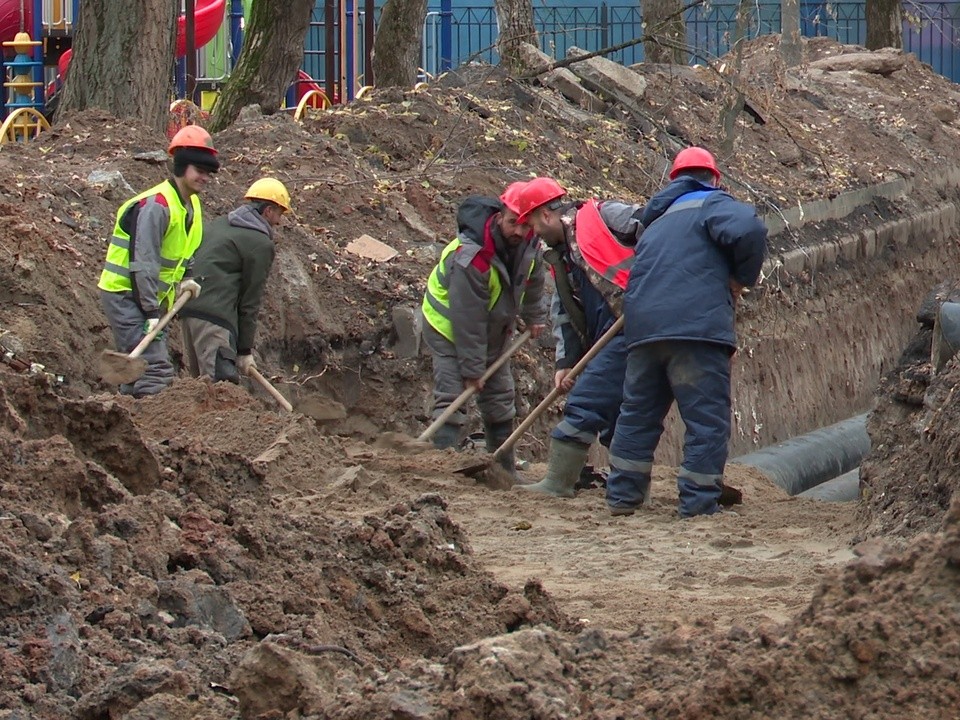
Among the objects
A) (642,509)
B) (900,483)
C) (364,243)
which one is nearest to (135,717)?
(900,483)

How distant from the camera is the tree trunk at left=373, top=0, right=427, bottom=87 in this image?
52.7 feet

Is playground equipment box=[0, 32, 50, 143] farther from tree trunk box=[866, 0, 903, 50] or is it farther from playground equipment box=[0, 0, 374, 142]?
tree trunk box=[866, 0, 903, 50]

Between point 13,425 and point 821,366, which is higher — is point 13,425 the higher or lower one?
the higher one

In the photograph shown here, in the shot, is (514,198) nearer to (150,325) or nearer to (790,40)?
(150,325)

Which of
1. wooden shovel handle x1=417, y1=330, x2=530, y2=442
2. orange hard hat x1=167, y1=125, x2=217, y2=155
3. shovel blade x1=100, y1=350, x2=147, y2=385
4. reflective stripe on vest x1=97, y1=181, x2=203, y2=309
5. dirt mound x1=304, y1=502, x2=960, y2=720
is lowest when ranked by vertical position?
wooden shovel handle x1=417, y1=330, x2=530, y2=442

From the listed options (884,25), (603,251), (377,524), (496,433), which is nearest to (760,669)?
(377,524)

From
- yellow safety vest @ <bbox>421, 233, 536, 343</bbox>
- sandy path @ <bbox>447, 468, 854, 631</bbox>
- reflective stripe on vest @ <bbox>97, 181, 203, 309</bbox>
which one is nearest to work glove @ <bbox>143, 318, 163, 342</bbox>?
reflective stripe on vest @ <bbox>97, 181, 203, 309</bbox>

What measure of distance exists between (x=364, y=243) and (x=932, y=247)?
825 centimetres

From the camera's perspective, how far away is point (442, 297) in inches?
356

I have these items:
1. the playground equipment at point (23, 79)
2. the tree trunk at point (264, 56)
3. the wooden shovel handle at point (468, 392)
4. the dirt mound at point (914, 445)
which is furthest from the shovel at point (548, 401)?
the playground equipment at point (23, 79)

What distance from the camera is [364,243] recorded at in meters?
11.3

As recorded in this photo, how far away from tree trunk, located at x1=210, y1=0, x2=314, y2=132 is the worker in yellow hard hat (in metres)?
4.84

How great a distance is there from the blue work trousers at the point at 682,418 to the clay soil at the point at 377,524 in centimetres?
24

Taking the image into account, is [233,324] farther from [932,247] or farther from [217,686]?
[932,247]
